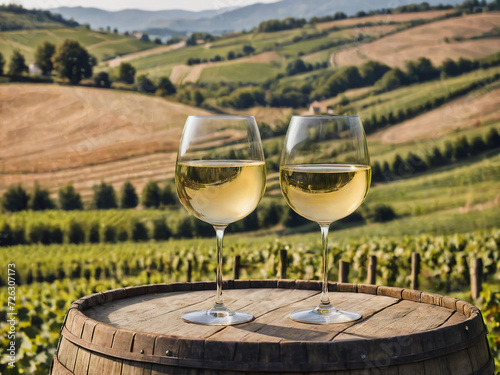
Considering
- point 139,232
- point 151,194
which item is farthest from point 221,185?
point 139,232

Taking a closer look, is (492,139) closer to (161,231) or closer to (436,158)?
(436,158)

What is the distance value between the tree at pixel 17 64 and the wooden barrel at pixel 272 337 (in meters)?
7.39

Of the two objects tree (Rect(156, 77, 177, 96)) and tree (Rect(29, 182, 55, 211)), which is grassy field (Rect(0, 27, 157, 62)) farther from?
tree (Rect(29, 182, 55, 211))

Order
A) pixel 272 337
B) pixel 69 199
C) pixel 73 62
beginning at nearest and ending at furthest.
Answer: pixel 272 337 → pixel 69 199 → pixel 73 62

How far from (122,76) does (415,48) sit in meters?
4.14

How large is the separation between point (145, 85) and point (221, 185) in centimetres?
759

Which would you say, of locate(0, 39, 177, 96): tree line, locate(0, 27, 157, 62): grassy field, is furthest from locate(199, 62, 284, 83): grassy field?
locate(0, 27, 157, 62): grassy field

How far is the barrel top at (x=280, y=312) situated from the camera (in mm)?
1253

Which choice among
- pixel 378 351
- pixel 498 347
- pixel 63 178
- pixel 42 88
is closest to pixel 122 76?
pixel 42 88

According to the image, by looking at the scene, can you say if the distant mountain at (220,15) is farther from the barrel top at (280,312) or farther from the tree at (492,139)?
the barrel top at (280,312)

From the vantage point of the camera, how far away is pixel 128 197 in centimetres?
806

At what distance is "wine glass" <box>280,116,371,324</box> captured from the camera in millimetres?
1342

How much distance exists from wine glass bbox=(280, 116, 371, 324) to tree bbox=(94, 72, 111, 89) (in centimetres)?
762

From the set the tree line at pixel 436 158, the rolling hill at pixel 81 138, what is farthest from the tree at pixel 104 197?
the tree line at pixel 436 158
